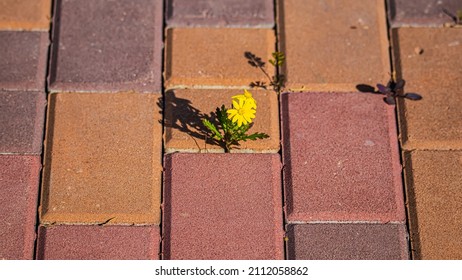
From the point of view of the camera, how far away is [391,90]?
126 inches

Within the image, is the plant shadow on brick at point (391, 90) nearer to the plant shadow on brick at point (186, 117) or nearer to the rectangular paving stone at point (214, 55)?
the rectangular paving stone at point (214, 55)

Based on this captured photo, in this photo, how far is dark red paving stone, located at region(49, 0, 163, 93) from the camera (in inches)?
125

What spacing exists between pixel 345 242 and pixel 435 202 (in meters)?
0.58

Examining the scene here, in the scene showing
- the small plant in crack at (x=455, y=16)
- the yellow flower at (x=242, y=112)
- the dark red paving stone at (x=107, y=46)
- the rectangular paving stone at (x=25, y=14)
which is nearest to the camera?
the yellow flower at (x=242, y=112)

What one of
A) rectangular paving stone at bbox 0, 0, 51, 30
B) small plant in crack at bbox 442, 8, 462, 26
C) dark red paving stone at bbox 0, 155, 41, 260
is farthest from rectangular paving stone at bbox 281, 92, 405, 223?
rectangular paving stone at bbox 0, 0, 51, 30

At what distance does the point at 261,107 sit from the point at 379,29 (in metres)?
0.96

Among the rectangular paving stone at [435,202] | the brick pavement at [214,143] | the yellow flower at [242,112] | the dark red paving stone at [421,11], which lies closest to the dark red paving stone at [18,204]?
the brick pavement at [214,143]

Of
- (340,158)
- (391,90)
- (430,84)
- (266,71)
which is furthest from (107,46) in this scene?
(430,84)

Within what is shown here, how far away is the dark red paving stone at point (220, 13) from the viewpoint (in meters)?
3.34

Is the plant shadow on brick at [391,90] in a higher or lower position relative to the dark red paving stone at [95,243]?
higher

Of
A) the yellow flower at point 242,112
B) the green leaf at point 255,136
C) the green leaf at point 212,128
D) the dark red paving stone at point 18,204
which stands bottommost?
the dark red paving stone at point 18,204

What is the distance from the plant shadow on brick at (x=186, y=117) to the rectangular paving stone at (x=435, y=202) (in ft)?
3.84

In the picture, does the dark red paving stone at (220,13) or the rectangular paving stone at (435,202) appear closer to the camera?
the rectangular paving stone at (435,202)

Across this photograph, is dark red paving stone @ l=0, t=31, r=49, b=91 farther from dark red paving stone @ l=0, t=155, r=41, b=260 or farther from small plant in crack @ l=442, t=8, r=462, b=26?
small plant in crack @ l=442, t=8, r=462, b=26
